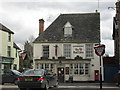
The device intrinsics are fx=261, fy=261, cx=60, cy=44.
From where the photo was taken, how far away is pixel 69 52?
123ft

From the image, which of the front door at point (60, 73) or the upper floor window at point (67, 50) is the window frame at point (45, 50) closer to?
the upper floor window at point (67, 50)

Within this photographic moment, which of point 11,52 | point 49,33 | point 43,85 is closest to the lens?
point 43,85

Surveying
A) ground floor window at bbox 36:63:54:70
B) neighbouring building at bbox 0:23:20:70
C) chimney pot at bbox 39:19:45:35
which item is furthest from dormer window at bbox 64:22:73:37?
neighbouring building at bbox 0:23:20:70

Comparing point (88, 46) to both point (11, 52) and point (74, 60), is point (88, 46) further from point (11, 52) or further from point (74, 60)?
point (11, 52)

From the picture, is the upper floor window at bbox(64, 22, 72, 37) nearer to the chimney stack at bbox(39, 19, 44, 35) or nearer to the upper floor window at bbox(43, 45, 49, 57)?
the upper floor window at bbox(43, 45, 49, 57)

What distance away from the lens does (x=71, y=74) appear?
3700 cm

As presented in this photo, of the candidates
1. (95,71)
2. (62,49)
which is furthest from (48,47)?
(95,71)

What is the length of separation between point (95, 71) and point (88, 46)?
3684mm

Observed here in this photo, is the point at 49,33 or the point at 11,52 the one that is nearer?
the point at 49,33

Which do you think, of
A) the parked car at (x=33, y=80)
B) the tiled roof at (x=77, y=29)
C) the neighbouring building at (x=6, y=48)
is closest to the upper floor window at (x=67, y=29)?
the tiled roof at (x=77, y=29)

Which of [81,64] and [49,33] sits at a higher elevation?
[49,33]

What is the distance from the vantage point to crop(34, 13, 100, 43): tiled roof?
125 feet

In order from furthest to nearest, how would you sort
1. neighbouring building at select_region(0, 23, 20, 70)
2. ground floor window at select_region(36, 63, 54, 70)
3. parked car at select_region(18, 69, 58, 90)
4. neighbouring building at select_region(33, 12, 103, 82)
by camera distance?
neighbouring building at select_region(0, 23, 20, 70), ground floor window at select_region(36, 63, 54, 70), neighbouring building at select_region(33, 12, 103, 82), parked car at select_region(18, 69, 58, 90)

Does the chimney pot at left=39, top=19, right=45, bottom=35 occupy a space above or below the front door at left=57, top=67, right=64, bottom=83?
above
